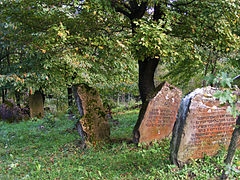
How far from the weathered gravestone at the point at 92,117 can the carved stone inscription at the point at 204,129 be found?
2913 mm

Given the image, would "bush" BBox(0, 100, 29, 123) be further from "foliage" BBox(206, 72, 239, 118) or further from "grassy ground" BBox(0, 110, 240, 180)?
"foliage" BBox(206, 72, 239, 118)

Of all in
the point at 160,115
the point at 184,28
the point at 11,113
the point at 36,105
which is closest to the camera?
the point at 160,115

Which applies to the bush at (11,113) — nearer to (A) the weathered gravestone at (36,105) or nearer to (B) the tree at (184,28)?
(A) the weathered gravestone at (36,105)

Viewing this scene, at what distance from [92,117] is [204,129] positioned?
3299 millimetres

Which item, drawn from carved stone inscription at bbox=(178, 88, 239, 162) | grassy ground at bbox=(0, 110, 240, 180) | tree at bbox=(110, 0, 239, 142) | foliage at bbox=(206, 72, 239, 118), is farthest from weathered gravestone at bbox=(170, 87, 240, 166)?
tree at bbox=(110, 0, 239, 142)

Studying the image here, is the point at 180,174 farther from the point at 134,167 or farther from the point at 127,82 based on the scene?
the point at 127,82

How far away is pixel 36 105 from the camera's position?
1413cm

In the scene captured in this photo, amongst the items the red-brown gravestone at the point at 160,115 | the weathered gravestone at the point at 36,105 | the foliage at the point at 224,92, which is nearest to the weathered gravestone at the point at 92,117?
the red-brown gravestone at the point at 160,115

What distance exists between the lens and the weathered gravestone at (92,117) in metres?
6.62

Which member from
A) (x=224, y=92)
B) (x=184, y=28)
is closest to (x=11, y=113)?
(x=184, y=28)

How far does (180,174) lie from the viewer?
168 inches

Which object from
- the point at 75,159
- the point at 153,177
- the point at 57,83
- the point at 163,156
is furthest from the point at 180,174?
the point at 57,83

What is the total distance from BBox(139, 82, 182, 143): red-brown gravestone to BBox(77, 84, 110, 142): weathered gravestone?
127 centimetres

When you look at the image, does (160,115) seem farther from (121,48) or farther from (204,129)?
(121,48)
